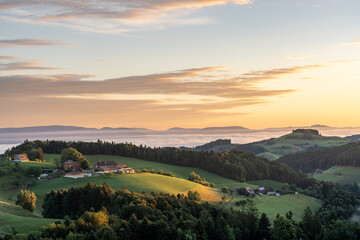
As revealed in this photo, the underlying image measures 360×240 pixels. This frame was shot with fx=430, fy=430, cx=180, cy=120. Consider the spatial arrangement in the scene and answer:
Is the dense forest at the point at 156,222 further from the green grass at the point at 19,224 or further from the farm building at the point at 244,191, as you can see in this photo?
the farm building at the point at 244,191

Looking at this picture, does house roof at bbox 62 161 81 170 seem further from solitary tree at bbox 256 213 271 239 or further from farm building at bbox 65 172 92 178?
solitary tree at bbox 256 213 271 239

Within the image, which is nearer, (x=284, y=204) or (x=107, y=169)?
(x=284, y=204)

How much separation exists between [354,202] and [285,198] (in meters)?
31.0

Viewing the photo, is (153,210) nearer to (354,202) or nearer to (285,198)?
(285,198)

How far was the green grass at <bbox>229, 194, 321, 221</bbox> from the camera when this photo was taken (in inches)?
4806

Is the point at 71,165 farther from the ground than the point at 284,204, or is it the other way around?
the point at 71,165

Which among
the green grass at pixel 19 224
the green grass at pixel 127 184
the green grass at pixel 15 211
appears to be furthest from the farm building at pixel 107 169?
the green grass at pixel 19 224

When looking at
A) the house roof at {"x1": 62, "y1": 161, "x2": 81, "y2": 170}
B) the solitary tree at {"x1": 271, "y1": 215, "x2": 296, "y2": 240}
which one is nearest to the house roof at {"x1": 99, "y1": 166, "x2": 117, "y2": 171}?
the house roof at {"x1": 62, "y1": 161, "x2": 81, "y2": 170}

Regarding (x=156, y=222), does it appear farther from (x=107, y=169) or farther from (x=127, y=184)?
(x=107, y=169)

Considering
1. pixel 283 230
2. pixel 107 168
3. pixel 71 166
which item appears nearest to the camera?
pixel 283 230

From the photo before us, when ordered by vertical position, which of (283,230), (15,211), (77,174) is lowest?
(283,230)

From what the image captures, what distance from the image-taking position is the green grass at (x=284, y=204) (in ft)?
400

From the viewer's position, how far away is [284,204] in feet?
451

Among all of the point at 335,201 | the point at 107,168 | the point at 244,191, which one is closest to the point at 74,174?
the point at 107,168
